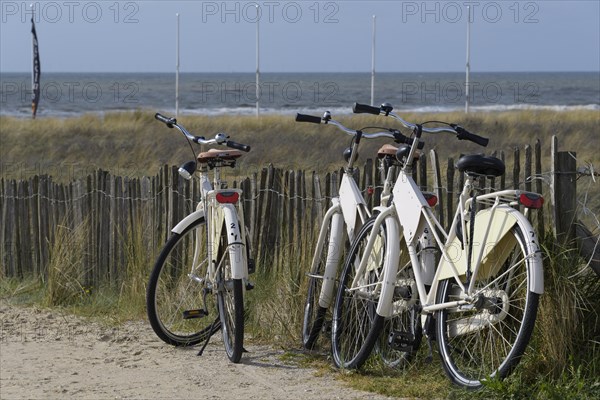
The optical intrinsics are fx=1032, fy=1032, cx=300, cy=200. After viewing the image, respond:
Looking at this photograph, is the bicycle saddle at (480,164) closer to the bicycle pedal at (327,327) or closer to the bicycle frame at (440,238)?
the bicycle frame at (440,238)

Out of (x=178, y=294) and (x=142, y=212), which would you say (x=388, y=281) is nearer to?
(x=178, y=294)

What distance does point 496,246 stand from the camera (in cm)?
466

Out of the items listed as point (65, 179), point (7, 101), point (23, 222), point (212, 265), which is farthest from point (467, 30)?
point (7, 101)

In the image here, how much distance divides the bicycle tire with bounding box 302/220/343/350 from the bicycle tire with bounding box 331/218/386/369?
215mm

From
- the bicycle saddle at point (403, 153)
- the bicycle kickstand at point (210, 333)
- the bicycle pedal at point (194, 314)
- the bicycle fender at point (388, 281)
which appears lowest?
the bicycle kickstand at point (210, 333)

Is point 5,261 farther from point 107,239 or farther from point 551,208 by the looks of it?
point 551,208

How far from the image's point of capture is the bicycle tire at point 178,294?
6223 millimetres

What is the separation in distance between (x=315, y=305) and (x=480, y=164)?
167 cm

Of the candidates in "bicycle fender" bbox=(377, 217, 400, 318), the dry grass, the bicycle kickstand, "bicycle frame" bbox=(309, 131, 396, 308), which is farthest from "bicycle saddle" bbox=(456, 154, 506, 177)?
the dry grass

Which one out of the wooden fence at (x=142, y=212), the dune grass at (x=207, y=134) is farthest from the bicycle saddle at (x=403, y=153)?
the dune grass at (x=207, y=134)

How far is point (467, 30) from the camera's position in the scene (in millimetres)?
32875

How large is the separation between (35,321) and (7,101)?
52.8m

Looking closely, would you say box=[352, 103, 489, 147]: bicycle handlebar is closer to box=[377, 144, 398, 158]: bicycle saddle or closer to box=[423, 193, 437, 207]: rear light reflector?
box=[377, 144, 398, 158]: bicycle saddle

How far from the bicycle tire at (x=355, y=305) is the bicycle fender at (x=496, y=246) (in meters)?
0.67
